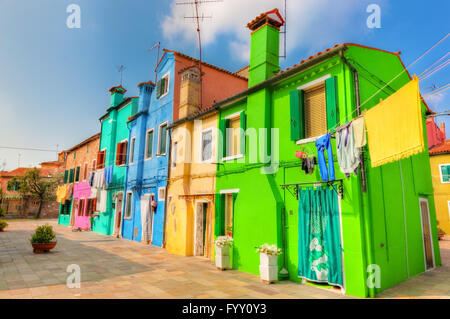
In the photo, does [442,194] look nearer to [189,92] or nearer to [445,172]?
[445,172]

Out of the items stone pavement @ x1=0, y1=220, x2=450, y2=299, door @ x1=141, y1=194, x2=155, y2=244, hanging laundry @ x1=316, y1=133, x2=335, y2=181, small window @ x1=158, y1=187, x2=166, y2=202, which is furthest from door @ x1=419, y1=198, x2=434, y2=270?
door @ x1=141, y1=194, x2=155, y2=244

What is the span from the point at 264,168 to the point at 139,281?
15.9 ft

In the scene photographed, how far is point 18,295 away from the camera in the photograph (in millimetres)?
6164

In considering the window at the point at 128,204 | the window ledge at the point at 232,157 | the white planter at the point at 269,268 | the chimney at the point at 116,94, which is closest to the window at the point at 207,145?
the window ledge at the point at 232,157

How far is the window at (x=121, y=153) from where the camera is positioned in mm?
18684

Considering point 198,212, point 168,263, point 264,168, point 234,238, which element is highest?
point 264,168

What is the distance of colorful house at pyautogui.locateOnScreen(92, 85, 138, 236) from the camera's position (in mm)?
18969

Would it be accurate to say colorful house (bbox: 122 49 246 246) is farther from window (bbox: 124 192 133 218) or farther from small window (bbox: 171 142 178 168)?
small window (bbox: 171 142 178 168)

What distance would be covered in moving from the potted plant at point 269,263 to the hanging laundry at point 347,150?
282 cm

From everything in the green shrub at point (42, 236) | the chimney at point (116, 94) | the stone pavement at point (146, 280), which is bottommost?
the stone pavement at point (146, 280)

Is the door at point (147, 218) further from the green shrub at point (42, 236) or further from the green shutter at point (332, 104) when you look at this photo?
the green shutter at point (332, 104)
